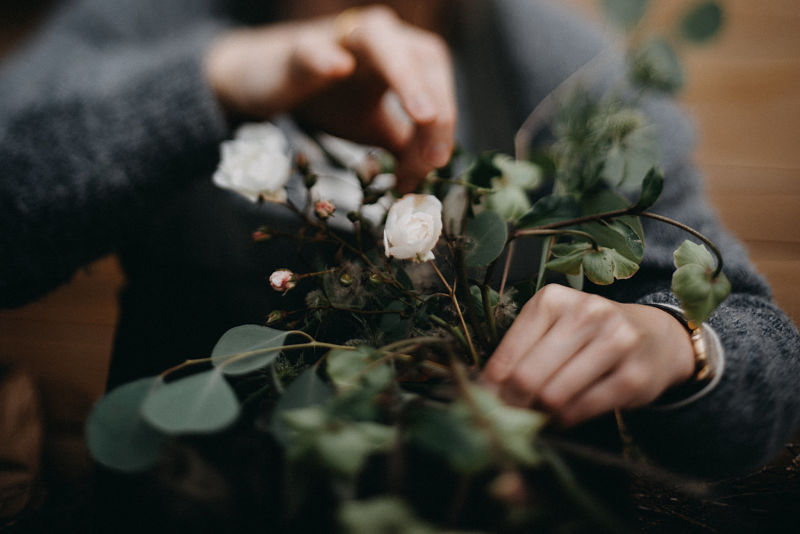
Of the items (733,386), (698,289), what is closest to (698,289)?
(698,289)

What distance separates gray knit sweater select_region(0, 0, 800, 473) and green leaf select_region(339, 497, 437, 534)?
0.16 metres

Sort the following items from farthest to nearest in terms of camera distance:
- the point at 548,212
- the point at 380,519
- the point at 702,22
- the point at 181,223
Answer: the point at 181,223, the point at 702,22, the point at 548,212, the point at 380,519

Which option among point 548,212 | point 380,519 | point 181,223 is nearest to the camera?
point 380,519

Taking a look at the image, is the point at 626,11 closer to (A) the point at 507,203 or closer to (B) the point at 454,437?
(A) the point at 507,203

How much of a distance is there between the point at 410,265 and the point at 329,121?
201 mm

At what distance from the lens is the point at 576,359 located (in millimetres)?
194

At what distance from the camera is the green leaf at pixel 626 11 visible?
0.32 m

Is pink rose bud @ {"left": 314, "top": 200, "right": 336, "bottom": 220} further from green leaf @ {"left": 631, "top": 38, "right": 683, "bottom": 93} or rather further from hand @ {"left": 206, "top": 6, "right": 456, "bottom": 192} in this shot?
green leaf @ {"left": 631, "top": 38, "right": 683, "bottom": 93}

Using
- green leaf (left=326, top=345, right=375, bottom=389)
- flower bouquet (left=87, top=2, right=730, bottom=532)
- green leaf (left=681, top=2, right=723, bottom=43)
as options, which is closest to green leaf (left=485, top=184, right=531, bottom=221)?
flower bouquet (left=87, top=2, right=730, bottom=532)

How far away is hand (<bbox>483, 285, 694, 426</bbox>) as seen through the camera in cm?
19

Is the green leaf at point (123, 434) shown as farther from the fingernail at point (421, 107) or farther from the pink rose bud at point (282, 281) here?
the fingernail at point (421, 107)

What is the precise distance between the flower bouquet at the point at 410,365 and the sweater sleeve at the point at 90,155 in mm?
197

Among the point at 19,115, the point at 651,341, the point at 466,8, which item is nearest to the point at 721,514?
the point at 651,341

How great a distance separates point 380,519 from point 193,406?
0.28 ft
